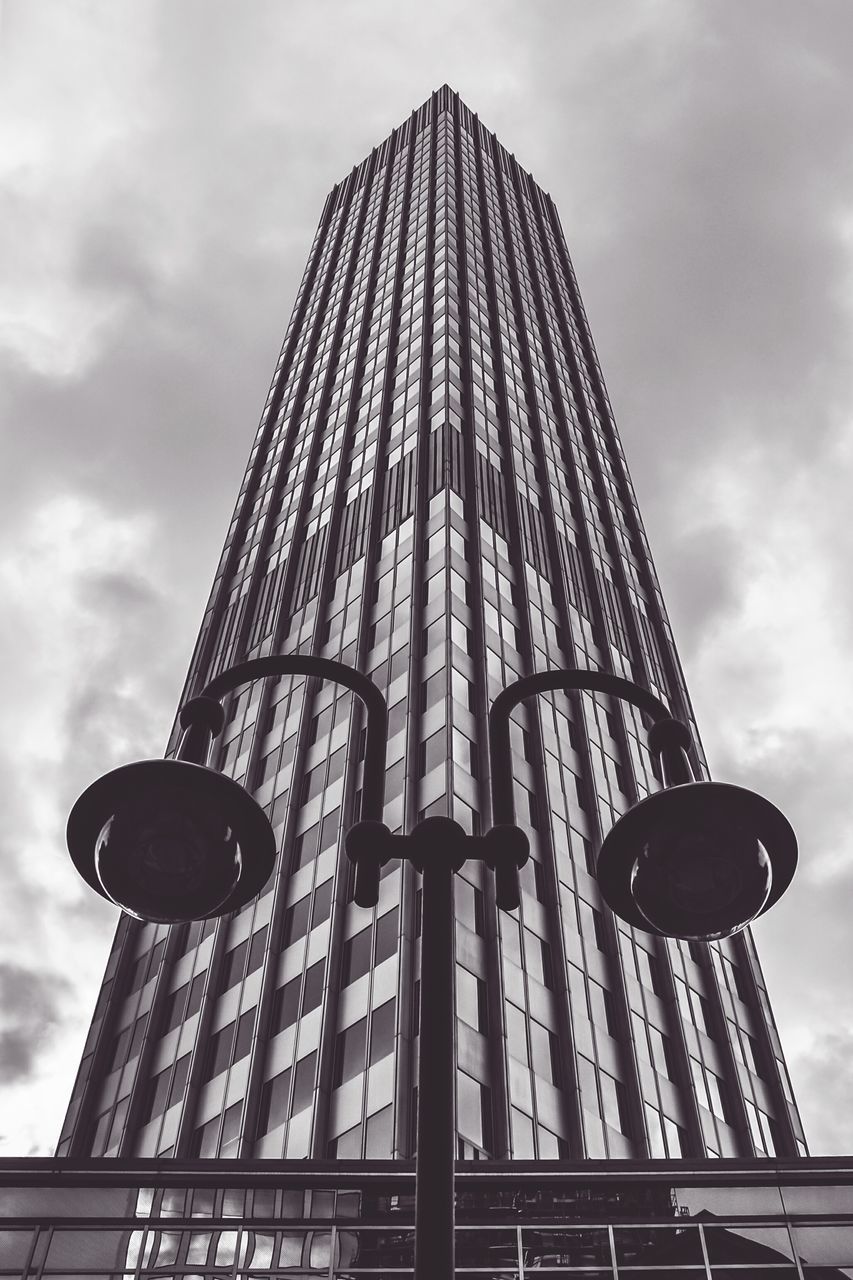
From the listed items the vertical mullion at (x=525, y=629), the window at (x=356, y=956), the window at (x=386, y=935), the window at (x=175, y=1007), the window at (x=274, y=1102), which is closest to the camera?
the window at (x=274, y=1102)

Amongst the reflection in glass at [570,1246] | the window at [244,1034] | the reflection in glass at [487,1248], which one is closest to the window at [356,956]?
the window at [244,1034]

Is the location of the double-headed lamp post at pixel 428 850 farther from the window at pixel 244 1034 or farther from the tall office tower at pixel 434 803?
the window at pixel 244 1034

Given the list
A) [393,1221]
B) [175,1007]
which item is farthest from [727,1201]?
[175,1007]

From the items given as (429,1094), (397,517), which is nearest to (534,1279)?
(429,1094)

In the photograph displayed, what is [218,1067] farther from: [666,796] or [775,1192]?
[666,796]

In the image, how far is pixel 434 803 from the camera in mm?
36750

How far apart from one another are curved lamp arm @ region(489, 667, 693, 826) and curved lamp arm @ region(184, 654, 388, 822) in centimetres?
66

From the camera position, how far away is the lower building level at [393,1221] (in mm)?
16156

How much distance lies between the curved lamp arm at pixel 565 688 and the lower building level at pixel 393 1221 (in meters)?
12.3

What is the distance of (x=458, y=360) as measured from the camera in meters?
65.2

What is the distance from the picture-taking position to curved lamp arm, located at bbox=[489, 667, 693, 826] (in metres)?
5.92

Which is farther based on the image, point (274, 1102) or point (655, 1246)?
point (274, 1102)

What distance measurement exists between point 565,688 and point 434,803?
101ft

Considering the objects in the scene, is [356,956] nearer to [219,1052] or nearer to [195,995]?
[219,1052]
